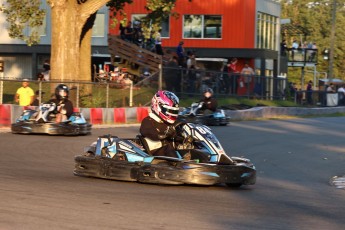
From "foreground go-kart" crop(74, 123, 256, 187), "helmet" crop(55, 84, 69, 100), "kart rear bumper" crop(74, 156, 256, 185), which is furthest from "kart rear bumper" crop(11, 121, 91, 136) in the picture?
"kart rear bumper" crop(74, 156, 256, 185)

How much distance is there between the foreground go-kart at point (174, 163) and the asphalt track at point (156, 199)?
15cm

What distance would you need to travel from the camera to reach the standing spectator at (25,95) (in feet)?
80.3

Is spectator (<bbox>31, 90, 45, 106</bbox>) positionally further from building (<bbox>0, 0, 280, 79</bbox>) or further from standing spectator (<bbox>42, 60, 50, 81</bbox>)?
building (<bbox>0, 0, 280, 79</bbox>)

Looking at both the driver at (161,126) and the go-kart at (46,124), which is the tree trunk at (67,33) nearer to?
the go-kart at (46,124)

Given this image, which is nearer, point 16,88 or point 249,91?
point 16,88

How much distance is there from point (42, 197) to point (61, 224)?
6.02 ft

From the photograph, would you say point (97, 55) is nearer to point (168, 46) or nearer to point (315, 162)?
point (168, 46)

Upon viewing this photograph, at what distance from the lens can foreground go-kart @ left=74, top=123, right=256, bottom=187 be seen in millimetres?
11094

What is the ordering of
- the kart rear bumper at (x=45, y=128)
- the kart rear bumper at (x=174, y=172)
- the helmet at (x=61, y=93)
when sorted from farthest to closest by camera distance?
1. the helmet at (x=61, y=93)
2. the kart rear bumper at (x=45, y=128)
3. the kart rear bumper at (x=174, y=172)

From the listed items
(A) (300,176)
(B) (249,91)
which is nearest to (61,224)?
(A) (300,176)

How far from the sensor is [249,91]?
135ft

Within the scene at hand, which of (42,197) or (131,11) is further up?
(131,11)

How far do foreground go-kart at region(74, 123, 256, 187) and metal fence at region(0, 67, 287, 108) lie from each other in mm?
13020

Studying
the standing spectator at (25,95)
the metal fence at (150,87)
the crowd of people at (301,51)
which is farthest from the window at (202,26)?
the standing spectator at (25,95)
